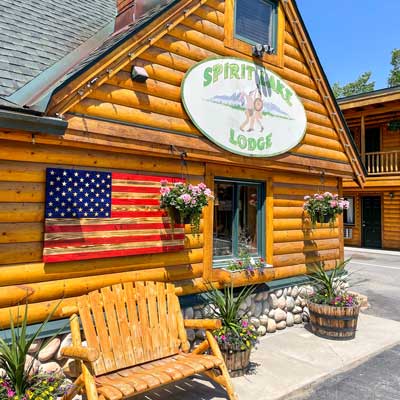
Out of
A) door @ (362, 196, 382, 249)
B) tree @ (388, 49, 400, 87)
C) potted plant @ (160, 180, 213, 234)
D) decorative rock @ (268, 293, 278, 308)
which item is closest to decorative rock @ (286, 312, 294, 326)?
decorative rock @ (268, 293, 278, 308)

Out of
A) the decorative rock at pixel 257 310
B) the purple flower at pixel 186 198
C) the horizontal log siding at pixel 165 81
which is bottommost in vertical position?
the decorative rock at pixel 257 310

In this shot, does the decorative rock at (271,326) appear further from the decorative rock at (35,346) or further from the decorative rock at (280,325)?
the decorative rock at (35,346)

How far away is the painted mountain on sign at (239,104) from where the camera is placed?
17.1 feet

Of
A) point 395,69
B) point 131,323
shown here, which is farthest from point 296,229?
point 395,69

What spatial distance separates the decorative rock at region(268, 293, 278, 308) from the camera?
6.05 metres

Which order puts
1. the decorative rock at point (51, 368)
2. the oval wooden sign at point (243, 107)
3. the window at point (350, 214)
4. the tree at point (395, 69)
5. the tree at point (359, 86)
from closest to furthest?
the decorative rock at point (51, 368)
the oval wooden sign at point (243, 107)
the window at point (350, 214)
the tree at point (395, 69)
the tree at point (359, 86)

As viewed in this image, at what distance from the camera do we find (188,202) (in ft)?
14.0

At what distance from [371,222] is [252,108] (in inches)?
562

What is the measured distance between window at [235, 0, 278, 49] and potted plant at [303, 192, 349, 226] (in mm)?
2773

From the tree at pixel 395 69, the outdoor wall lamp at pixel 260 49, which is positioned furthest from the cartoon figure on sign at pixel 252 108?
the tree at pixel 395 69

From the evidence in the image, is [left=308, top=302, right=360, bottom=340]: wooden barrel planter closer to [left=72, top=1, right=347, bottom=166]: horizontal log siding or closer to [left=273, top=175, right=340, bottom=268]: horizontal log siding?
[left=273, top=175, right=340, bottom=268]: horizontal log siding

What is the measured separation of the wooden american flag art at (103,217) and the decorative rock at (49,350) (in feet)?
2.75

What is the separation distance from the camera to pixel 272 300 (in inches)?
240

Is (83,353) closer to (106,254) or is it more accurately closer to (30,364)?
(30,364)
